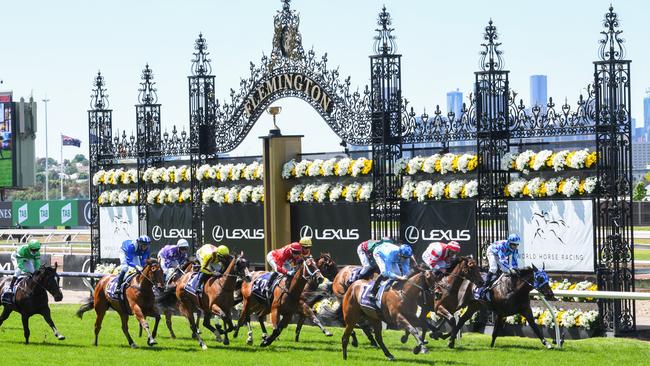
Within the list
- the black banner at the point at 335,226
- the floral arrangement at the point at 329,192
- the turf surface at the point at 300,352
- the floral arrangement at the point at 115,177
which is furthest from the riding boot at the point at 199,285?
the floral arrangement at the point at 115,177

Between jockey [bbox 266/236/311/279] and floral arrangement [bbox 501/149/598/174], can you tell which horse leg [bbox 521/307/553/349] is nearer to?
floral arrangement [bbox 501/149/598/174]

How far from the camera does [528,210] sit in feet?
64.8

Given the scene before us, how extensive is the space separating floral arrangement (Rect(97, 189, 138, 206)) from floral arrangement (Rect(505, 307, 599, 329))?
36.2 ft

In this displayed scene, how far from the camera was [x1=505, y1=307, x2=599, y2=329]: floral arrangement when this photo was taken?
1872 centimetres

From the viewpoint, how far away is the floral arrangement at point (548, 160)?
19047mm

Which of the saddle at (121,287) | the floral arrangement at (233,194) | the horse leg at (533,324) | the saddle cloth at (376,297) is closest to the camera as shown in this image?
the saddle cloth at (376,297)

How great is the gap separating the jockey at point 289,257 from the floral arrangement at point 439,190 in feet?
9.74

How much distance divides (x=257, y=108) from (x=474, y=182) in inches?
212

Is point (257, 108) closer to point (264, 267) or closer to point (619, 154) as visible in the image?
point (264, 267)

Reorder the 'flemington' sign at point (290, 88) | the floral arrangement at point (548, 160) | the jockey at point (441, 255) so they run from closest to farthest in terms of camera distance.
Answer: the jockey at point (441, 255) < the floral arrangement at point (548, 160) < the 'flemington' sign at point (290, 88)

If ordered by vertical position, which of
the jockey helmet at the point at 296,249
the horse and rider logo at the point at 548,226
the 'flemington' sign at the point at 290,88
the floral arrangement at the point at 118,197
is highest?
the 'flemington' sign at the point at 290,88

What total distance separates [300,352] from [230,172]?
7801 millimetres

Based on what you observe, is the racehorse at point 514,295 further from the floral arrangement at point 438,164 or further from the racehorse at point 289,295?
the floral arrangement at point 438,164

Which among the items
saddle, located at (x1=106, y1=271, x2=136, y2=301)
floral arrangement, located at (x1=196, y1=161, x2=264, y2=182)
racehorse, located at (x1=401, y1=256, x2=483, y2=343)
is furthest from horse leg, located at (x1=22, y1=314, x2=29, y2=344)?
floral arrangement, located at (x1=196, y1=161, x2=264, y2=182)
